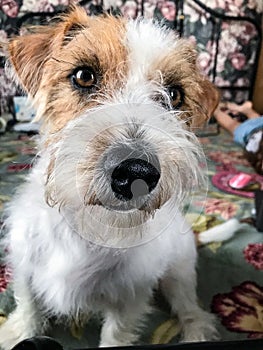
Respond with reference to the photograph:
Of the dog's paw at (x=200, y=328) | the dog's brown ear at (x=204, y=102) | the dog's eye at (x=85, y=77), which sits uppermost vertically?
the dog's eye at (x=85, y=77)

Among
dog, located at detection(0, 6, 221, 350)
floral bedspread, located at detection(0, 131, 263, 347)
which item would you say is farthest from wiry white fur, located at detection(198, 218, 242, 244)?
dog, located at detection(0, 6, 221, 350)

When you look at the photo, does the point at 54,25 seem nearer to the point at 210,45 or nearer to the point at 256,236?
the point at 210,45

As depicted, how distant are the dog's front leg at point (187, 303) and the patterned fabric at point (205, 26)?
34 cm

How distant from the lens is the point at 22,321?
2.78 ft

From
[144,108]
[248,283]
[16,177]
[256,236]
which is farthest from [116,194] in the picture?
[256,236]

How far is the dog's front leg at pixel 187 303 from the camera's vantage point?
87 cm

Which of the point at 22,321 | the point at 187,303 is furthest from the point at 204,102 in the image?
the point at 22,321

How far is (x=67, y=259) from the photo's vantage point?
30.4 inches

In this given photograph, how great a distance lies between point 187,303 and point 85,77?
17.8 inches

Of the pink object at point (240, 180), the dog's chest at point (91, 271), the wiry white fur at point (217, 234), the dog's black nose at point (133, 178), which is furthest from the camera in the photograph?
the pink object at point (240, 180)

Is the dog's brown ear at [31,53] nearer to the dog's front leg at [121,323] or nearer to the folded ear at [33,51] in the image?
the folded ear at [33,51]

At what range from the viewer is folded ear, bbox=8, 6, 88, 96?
0.70 m

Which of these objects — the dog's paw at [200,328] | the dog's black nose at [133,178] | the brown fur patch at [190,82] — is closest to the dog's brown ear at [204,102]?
the brown fur patch at [190,82]

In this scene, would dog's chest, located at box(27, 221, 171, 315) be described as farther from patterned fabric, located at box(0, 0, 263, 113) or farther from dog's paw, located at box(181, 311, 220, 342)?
patterned fabric, located at box(0, 0, 263, 113)
